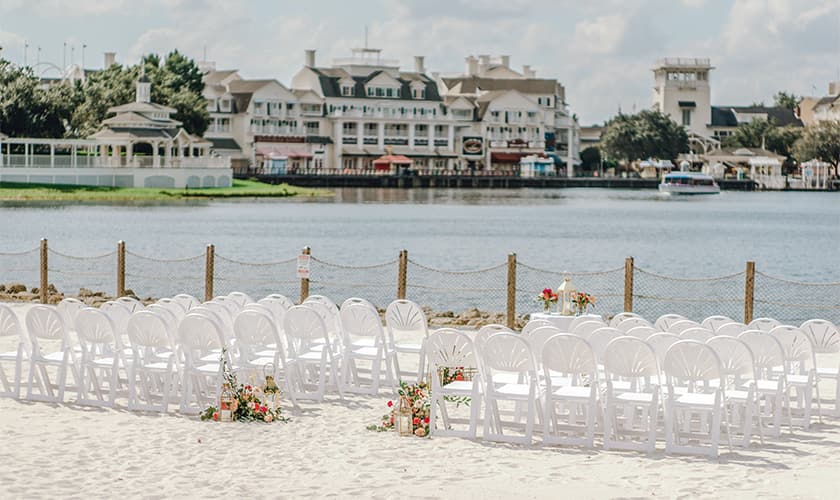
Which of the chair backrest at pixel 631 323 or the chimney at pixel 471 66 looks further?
the chimney at pixel 471 66

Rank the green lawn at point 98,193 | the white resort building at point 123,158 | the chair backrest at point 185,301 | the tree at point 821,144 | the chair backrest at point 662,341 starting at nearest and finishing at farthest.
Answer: the chair backrest at point 662,341
the chair backrest at point 185,301
the green lawn at point 98,193
the white resort building at point 123,158
the tree at point 821,144

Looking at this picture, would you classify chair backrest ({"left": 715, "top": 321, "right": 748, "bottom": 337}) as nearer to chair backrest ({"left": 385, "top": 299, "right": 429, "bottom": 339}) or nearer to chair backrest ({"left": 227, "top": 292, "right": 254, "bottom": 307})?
chair backrest ({"left": 385, "top": 299, "right": 429, "bottom": 339})

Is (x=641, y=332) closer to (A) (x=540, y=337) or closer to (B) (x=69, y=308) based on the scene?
(A) (x=540, y=337)

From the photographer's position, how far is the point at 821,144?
516ft

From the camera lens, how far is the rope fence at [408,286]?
25.0 m

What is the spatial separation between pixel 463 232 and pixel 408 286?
45084mm

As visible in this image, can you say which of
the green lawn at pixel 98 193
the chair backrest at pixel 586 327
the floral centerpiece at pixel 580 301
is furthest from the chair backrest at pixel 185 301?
the green lawn at pixel 98 193

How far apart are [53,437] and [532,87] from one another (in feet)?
493

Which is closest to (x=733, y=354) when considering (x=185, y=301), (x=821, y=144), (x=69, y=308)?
(x=185, y=301)

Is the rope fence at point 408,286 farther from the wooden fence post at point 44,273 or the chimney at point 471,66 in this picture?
the chimney at point 471,66

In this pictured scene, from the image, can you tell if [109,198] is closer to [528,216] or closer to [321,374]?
[528,216]

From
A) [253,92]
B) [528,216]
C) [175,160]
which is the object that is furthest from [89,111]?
[528,216]

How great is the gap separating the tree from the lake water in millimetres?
43564

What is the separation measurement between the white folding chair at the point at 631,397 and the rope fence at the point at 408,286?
8.66m
